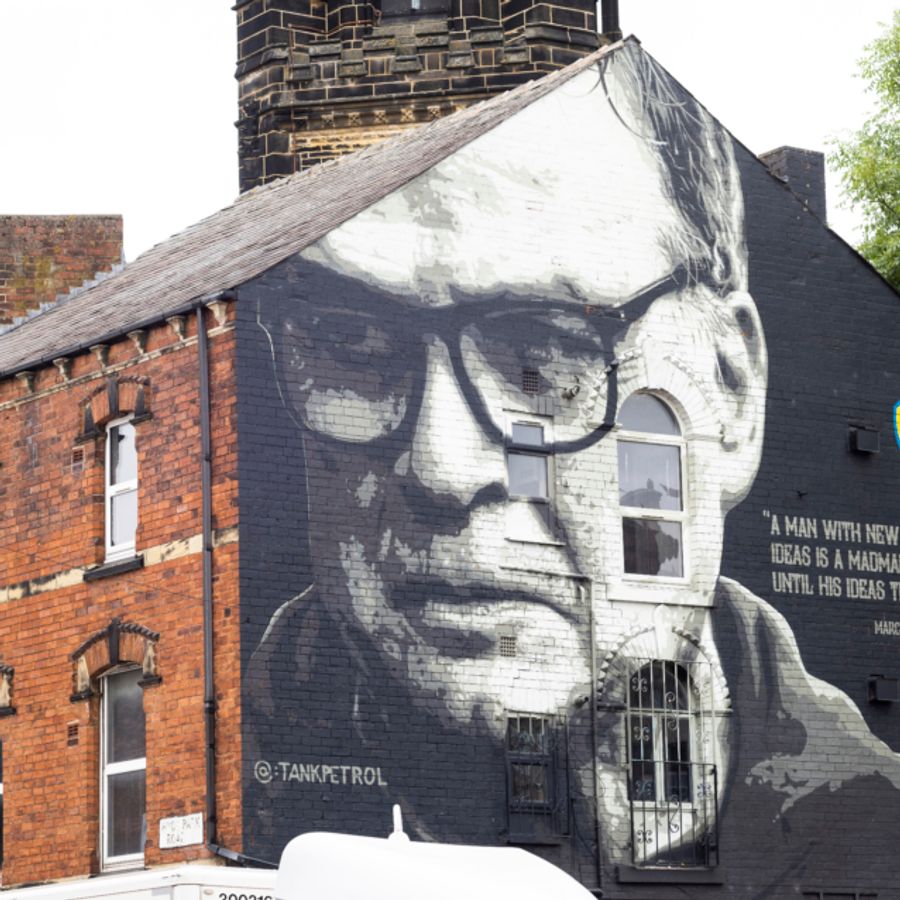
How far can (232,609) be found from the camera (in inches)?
862

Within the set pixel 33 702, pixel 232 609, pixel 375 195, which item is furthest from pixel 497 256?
pixel 33 702

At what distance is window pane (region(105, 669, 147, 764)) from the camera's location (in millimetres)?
23234

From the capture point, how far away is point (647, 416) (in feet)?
83.0

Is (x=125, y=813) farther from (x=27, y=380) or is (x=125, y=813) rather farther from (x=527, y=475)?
(x=527, y=475)

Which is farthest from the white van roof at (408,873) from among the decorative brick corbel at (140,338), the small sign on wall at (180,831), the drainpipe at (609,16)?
the drainpipe at (609,16)

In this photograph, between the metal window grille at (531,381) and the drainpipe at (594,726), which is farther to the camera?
the metal window grille at (531,381)

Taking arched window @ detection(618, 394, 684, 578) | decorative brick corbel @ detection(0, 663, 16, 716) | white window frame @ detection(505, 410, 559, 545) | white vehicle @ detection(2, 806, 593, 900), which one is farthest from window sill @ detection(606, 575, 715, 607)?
white vehicle @ detection(2, 806, 593, 900)

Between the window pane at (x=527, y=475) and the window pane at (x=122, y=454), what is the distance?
401 centimetres

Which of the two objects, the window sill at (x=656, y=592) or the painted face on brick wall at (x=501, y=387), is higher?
the painted face on brick wall at (x=501, y=387)

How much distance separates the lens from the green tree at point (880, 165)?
125 ft

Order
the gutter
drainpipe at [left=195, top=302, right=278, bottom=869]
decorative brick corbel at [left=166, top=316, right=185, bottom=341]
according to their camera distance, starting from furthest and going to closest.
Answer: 1. decorative brick corbel at [left=166, top=316, right=185, bottom=341]
2. the gutter
3. drainpipe at [left=195, top=302, right=278, bottom=869]

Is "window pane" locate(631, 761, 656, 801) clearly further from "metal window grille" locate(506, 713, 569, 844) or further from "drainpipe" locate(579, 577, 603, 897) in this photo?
"metal window grille" locate(506, 713, 569, 844)

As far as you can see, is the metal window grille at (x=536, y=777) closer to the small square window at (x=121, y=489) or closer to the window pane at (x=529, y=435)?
the window pane at (x=529, y=435)

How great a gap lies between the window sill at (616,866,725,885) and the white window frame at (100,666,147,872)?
508 centimetres
